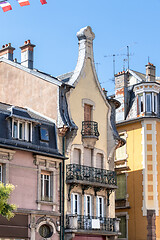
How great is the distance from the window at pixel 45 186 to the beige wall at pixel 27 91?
378 centimetres

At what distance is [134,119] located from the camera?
41188 millimetres

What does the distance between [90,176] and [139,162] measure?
6.33 m

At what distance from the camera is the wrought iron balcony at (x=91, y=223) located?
3341cm

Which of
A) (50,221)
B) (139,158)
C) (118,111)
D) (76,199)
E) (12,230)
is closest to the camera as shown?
(12,230)

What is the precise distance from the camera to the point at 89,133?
36.2 m

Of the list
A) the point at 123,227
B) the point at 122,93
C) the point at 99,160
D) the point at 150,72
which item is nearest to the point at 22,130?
the point at 99,160

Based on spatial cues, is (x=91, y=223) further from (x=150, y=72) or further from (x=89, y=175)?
(x=150, y=72)

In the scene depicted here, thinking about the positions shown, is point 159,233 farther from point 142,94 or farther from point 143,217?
point 142,94

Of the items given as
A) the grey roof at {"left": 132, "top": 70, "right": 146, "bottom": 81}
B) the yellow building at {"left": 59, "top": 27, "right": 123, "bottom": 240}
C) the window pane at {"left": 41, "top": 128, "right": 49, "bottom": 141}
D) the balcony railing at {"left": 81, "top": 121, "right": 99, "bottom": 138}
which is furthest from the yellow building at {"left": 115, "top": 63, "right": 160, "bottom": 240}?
the window pane at {"left": 41, "top": 128, "right": 49, "bottom": 141}

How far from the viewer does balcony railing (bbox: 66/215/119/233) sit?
3341 centimetres

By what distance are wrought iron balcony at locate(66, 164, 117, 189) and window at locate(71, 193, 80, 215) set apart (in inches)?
42.3

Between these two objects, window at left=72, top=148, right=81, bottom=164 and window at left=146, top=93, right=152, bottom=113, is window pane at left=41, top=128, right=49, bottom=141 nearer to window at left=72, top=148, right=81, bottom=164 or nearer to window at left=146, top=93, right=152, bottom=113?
window at left=72, top=148, right=81, bottom=164

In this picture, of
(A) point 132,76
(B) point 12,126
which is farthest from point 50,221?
(A) point 132,76

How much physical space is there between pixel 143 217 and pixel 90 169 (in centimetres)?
636
